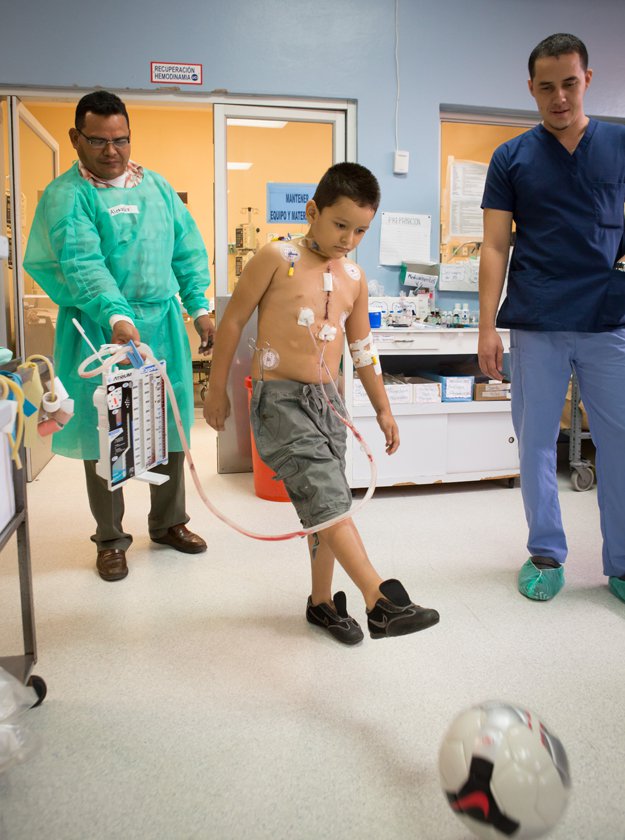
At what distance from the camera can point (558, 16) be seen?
3930 mm

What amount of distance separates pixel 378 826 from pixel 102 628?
1082 millimetres

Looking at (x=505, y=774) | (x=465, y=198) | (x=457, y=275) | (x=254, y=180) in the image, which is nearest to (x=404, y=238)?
(x=457, y=275)

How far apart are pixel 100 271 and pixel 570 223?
1.45 metres

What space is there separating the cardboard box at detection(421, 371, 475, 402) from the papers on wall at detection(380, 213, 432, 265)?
0.79 metres

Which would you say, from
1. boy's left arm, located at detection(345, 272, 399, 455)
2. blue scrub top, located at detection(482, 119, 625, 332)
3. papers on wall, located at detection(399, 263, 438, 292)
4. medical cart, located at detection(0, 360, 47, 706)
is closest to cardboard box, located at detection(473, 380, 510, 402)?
papers on wall, located at detection(399, 263, 438, 292)

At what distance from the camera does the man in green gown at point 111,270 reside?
7.21 feet

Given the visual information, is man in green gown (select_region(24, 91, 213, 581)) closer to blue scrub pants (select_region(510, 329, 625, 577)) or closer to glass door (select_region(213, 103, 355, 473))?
blue scrub pants (select_region(510, 329, 625, 577))

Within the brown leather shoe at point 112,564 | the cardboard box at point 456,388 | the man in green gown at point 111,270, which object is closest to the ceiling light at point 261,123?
the man in green gown at point 111,270

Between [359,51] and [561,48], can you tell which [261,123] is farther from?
[561,48]

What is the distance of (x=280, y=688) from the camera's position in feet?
5.59

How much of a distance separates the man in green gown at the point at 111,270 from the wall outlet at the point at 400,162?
1.62 meters

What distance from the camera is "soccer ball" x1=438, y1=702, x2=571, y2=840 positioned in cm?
104

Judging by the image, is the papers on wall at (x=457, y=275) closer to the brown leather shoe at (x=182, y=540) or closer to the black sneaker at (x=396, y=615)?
the brown leather shoe at (x=182, y=540)

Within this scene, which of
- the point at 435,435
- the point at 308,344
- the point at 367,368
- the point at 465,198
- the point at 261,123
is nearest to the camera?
the point at 308,344
